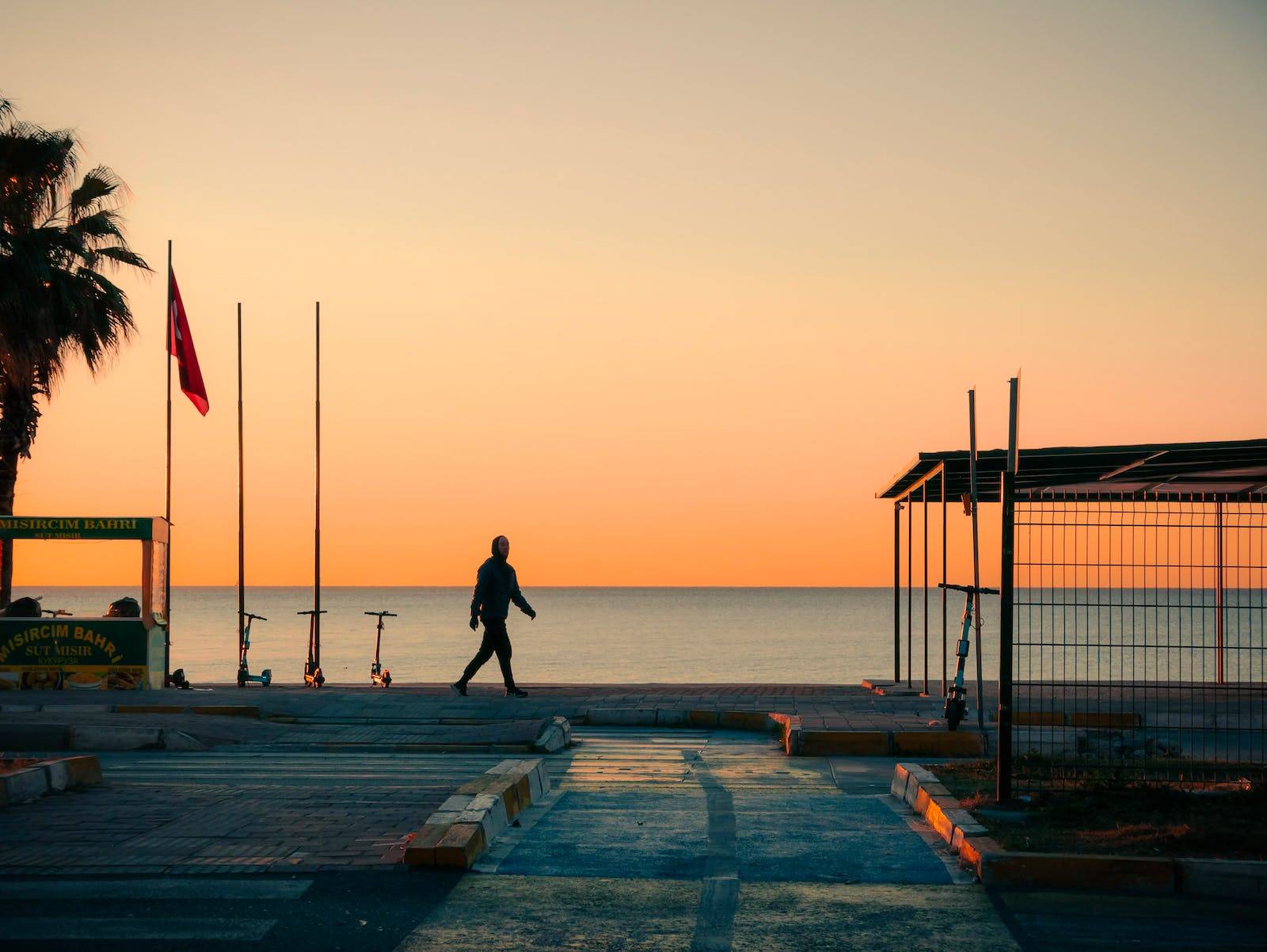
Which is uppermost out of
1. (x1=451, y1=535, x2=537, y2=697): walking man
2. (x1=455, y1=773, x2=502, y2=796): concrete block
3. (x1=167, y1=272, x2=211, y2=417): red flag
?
(x1=167, y1=272, x2=211, y2=417): red flag

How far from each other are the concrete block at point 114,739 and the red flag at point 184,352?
13497mm

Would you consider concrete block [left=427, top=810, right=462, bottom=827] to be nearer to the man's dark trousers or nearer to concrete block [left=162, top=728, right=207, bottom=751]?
concrete block [left=162, top=728, right=207, bottom=751]

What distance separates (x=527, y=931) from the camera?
5.99 m

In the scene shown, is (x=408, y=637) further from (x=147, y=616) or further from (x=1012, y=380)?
(x=1012, y=380)

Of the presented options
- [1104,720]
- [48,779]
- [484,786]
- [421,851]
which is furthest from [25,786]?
[1104,720]

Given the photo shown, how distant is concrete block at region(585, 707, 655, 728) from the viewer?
16.1 metres

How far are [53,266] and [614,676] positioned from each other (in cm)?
3754

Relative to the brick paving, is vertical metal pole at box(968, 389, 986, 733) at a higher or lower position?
higher

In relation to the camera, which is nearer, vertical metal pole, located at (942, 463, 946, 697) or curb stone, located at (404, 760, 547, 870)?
curb stone, located at (404, 760, 547, 870)

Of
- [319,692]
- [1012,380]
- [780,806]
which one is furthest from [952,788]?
[319,692]

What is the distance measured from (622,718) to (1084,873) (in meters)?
9.59

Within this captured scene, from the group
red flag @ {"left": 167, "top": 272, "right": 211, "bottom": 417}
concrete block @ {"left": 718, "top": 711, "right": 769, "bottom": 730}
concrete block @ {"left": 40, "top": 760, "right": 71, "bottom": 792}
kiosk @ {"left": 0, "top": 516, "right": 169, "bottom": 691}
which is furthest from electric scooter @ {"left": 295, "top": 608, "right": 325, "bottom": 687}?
concrete block @ {"left": 40, "top": 760, "right": 71, "bottom": 792}

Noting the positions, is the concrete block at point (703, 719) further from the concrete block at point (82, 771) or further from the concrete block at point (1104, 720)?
the concrete block at point (82, 771)

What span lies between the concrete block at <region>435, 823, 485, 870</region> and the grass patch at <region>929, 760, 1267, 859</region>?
2.89m
